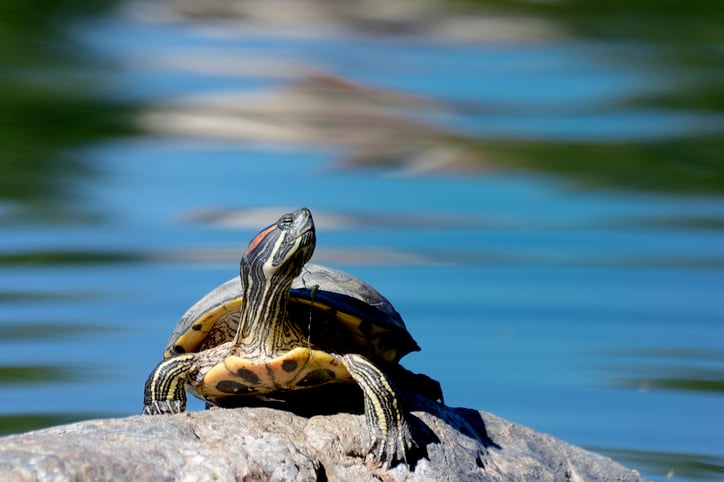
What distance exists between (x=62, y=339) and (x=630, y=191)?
16.1ft

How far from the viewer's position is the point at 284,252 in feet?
12.1

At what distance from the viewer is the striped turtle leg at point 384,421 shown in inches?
132

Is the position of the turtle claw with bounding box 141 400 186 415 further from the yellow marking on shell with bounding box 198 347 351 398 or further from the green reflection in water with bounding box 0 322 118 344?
the green reflection in water with bounding box 0 322 118 344

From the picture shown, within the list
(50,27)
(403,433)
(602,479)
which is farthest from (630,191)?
(403,433)

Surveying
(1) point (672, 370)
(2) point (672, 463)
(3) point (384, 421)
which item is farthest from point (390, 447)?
(1) point (672, 370)

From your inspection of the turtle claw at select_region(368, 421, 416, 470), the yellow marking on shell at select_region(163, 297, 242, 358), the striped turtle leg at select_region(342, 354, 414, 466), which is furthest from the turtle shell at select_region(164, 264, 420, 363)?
the turtle claw at select_region(368, 421, 416, 470)

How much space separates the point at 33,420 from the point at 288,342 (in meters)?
2.90

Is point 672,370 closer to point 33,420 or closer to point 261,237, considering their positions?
point 33,420

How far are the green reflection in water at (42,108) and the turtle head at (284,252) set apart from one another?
600 centimetres

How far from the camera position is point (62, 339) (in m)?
7.65

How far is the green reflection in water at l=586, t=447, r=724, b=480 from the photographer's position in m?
5.56

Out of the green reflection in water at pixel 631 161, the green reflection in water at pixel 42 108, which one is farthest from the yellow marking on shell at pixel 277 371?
the green reflection in water at pixel 631 161

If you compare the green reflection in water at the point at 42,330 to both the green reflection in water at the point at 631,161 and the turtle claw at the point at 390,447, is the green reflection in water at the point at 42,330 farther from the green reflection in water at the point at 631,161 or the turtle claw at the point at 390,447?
A: the turtle claw at the point at 390,447

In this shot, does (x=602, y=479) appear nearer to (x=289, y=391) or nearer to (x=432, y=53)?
(x=289, y=391)
